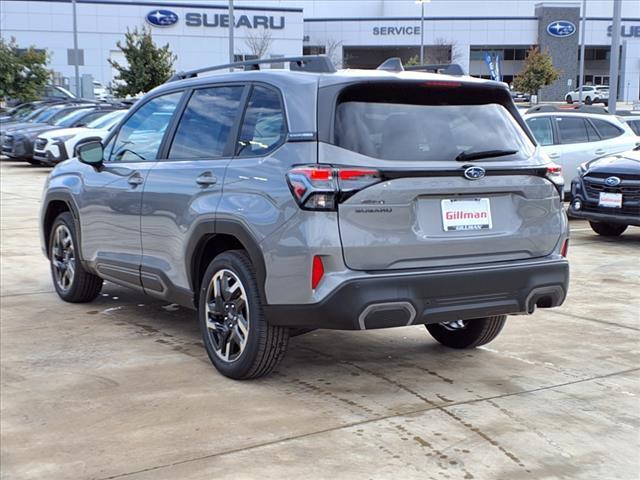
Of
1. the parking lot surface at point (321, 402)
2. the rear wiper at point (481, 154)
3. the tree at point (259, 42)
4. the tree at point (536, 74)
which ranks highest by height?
the tree at point (259, 42)

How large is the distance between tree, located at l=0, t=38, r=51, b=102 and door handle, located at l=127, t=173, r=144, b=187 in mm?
34592

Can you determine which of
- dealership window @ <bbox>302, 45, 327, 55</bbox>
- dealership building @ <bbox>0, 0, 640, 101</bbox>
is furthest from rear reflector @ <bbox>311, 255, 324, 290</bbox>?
dealership window @ <bbox>302, 45, 327, 55</bbox>

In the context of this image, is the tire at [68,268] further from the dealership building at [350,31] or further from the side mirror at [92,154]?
the dealership building at [350,31]

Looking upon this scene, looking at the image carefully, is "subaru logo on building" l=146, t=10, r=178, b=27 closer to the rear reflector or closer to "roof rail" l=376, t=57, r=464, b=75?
"roof rail" l=376, t=57, r=464, b=75

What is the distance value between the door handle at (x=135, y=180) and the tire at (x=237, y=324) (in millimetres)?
1092

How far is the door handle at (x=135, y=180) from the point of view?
5.98 m

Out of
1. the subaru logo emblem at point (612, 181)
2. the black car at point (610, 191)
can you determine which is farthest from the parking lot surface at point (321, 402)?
the subaru logo emblem at point (612, 181)

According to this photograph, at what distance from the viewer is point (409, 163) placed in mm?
4578

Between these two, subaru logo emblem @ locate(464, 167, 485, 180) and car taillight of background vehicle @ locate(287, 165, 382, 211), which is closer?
car taillight of background vehicle @ locate(287, 165, 382, 211)

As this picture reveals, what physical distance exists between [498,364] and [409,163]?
5.77ft

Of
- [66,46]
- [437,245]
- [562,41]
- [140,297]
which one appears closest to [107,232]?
[140,297]

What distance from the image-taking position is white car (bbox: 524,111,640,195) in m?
14.0

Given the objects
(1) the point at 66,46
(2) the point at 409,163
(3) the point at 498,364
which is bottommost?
(3) the point at 498,364

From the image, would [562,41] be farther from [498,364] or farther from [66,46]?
[498,364]
